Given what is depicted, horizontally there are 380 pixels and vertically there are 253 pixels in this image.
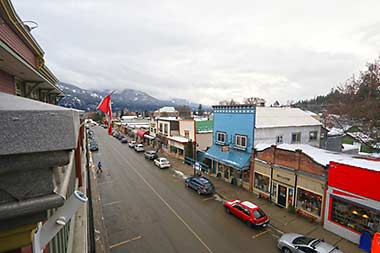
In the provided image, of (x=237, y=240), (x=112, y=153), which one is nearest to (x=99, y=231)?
(x=237, y=240)

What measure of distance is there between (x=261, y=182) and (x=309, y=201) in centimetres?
437

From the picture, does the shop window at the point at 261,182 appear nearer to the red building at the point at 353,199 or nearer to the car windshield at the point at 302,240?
the red building at the point at 353,199

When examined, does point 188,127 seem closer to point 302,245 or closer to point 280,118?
point 280,118

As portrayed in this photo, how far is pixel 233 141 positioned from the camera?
21.8 m

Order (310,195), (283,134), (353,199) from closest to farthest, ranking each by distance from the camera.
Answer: (353,199) → (310,195) → (283,134)

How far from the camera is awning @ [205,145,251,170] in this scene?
19.8m

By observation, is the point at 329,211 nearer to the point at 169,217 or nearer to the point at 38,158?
the point at 169,217

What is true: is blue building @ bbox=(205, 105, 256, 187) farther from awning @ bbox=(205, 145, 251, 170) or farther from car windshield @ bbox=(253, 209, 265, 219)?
car windshield @ bbox=(253, 209, 265, 219)

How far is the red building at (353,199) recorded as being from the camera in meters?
11.3

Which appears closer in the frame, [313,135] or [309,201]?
[309,201]

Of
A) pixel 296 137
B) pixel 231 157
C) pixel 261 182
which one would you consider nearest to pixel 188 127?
pixel 231 157

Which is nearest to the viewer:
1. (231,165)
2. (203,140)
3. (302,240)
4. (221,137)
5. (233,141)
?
(302,240)

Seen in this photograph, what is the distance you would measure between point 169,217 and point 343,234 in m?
10.6

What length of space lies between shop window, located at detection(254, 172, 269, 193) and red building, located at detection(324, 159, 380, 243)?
16.5 feet
